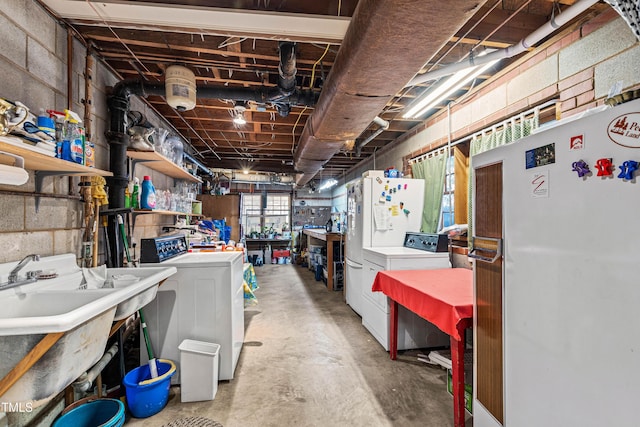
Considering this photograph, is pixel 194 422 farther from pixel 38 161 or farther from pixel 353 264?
pixel 353 264

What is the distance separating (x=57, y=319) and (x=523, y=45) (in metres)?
2.90

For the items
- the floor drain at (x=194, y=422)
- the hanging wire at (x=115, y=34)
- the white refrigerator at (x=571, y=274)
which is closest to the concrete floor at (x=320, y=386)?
the floor drain at (x=194, y=422)

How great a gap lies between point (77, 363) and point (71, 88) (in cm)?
180

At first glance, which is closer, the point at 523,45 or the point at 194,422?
the point at 194,422

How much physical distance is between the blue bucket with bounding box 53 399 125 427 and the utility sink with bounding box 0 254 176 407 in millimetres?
440

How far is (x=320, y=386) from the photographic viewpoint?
7.45 ft

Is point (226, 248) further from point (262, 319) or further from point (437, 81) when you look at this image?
point (437, 81)

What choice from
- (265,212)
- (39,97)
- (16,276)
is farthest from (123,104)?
(265,212)

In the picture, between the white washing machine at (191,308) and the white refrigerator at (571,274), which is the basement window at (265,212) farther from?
the white refrigerator at (571,274)

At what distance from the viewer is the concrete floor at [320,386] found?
1.91 m

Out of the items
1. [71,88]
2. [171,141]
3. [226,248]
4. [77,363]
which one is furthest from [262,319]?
[71,88]

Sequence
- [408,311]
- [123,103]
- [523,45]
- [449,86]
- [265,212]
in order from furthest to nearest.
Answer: [265,212], [408,311], [449,86], [123,103], [523,45]

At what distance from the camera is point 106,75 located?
2.47 meters

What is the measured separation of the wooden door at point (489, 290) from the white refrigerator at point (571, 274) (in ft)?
0.06
